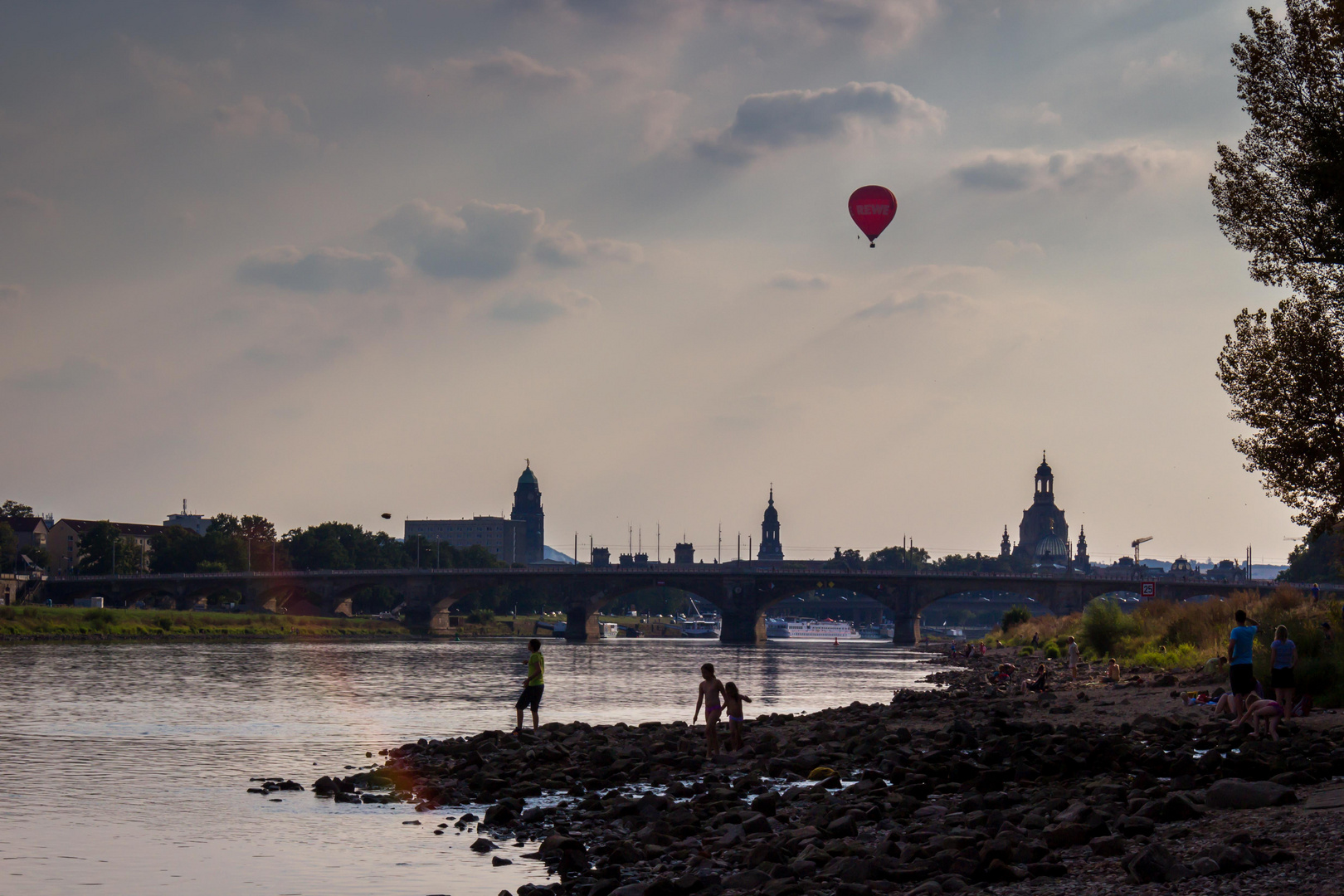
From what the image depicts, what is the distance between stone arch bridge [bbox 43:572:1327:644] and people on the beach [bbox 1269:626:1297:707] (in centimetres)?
13305

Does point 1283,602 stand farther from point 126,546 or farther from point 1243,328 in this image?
point 126,546

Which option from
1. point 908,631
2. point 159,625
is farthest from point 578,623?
point 159,625

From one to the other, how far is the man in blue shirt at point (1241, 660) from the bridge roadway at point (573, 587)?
5193 inches

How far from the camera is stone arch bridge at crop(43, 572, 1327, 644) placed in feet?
522

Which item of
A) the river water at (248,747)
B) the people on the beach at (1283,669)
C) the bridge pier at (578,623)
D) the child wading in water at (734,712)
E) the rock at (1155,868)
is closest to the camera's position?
the rock at (1155,868)

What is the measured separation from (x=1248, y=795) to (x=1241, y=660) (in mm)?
9855

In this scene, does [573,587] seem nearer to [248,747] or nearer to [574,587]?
[574,587]

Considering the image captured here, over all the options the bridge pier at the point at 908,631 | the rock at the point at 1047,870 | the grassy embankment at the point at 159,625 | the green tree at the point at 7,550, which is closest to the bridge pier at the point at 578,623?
the grassy embankment at the point at 159,625

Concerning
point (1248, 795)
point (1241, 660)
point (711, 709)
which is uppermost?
point (1241, 660)

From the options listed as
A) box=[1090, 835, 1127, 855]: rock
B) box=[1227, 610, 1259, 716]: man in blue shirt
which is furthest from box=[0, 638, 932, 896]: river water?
box=[1227, 610, 1259, 716]: man in blue shirt

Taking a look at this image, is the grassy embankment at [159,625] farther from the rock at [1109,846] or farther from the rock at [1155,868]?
the rock at [1155,868]

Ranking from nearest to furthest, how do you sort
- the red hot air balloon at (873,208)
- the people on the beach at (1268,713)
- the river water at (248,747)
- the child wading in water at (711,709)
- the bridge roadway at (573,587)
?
1. the river water at (248,747)
2. the people on the beach at (1268,713)
3. the child wading in water at (711,709)
4. the red hot air balloon at (873,208)
5. the bridge roadway at (573,587)

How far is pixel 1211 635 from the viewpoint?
54.1 m

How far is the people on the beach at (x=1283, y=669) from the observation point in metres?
25.3
